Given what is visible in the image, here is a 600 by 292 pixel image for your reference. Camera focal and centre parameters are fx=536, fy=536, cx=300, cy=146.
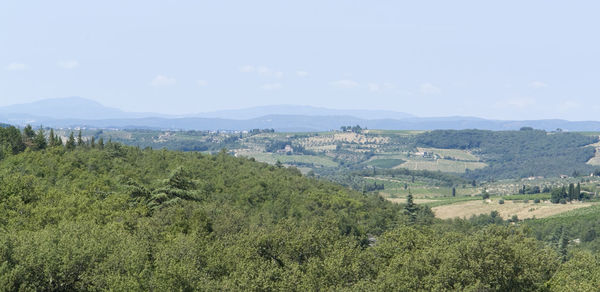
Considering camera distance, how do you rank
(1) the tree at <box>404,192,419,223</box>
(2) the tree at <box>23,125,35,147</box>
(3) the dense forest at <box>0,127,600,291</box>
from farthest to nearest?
(1) the tree at <box>404,192,419,223</box> < (2) the tree at <box>23,125,35,147</box> < (3) the dense forest at <box>0,127,600,291</box>

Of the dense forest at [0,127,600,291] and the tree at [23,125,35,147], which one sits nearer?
the dense forest at [0,127,600,291]

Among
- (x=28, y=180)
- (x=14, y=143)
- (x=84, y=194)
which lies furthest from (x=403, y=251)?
(x=14, y=143)

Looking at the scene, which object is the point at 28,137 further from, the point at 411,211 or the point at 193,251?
the point at 411,211

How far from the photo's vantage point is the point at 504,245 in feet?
181

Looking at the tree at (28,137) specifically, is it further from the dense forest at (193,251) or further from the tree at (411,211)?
the tree at (411,211)

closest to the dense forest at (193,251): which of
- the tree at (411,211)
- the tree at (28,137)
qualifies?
the tree at (28,137)

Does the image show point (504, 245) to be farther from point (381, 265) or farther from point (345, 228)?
point (345, 228)

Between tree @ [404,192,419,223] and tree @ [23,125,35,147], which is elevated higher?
tree @ [23,125,35,147]

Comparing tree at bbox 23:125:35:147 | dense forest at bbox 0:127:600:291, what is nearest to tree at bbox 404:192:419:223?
dense forest at bbox 0:127:600:291

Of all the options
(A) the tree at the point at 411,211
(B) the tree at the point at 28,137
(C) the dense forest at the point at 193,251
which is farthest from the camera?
(A) the tree at the point at 411,211

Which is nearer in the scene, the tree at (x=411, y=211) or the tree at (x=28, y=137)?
the tree at (x=28, y=137)

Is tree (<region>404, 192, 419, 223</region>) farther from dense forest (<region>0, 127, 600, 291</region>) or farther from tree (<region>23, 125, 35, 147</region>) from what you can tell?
tree (<region>23, 125, 35, 147</region>)

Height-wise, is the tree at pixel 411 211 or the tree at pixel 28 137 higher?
the tree at pixel 28 137

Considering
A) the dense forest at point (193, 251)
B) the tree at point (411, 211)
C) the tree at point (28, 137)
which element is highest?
the tree at point (28, 137)
